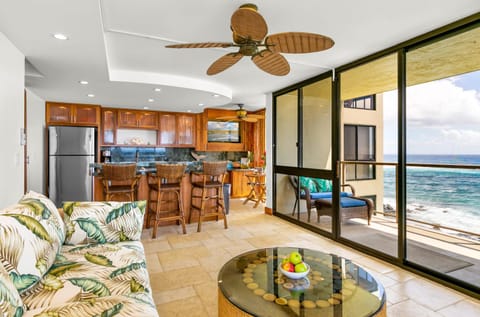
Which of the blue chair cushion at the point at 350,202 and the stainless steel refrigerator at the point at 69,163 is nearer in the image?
the blue chair cushion at the point at 350,202

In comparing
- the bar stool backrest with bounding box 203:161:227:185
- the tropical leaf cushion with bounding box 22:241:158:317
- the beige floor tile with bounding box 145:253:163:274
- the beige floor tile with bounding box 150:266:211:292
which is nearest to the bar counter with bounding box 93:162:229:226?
the bar stool backrest with bounding box 203:161:227:185

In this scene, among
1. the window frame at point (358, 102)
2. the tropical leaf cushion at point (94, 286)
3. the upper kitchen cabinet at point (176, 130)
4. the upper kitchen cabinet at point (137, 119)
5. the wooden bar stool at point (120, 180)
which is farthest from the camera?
the upper kitchen cabinet at point (176, 130)

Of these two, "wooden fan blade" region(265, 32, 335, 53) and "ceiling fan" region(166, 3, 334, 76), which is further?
"wooden fan blade" region(265, 32, 335, 53)

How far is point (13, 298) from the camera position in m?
1.11

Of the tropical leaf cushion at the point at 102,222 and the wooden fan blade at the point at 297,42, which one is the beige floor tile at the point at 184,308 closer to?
the tropical leaf cushion at the point at 102,222

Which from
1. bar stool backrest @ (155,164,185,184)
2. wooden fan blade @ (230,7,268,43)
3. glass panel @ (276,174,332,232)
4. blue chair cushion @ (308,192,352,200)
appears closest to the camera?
wooden fan blade @ (230,7,268,43)

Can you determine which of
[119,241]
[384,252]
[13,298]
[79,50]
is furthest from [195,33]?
[384,252]

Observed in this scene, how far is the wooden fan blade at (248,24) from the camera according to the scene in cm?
160

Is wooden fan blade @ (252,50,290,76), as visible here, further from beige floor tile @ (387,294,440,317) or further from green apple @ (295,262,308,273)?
beige floor tile @ (387,294,440,317)

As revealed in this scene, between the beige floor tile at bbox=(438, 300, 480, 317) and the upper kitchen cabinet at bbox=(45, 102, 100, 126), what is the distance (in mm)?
6255

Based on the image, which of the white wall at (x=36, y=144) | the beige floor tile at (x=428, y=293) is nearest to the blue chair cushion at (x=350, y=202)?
the beige floor tile at (x=428, y=293)

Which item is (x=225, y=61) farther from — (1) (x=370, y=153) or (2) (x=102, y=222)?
(1) (x=370, y=153)

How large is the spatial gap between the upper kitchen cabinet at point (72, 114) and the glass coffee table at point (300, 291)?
16.7 ft

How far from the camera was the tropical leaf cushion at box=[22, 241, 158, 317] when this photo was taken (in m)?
1.25
